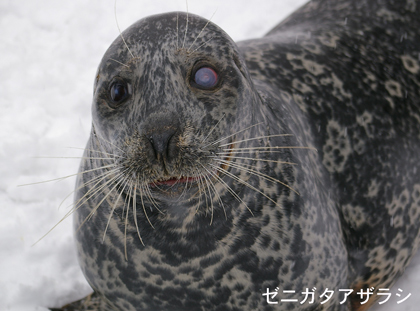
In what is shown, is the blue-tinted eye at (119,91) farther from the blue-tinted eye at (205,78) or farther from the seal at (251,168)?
the blue-tinted eye at (205,78)

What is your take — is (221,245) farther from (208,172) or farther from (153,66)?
(153,66)

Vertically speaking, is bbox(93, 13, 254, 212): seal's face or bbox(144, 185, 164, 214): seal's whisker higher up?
bbox(93, 13, 254, 212): seal's face

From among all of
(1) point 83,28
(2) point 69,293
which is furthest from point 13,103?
(2) point 69,293

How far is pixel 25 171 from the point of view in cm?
392

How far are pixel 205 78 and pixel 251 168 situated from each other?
0.44 meters

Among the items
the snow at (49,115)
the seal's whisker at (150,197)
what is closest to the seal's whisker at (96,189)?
the seal's whisker at (150,197)

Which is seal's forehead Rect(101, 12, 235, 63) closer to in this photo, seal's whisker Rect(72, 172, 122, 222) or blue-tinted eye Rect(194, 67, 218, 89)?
blue-tinted eye Rect(194, 67, 218, 89)

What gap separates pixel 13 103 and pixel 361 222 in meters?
3.17

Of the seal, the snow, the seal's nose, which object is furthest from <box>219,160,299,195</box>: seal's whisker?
the snow

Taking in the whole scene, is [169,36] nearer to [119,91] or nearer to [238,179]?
[119,91]

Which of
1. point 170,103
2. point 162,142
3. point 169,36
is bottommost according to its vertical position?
point 162,142

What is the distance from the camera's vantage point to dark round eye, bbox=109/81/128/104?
185 cm

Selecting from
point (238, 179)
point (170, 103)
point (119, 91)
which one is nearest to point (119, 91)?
point (119, 91)

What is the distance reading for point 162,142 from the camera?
1645mm
